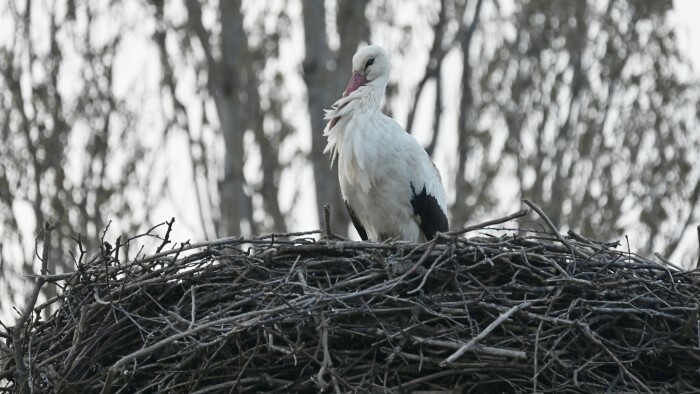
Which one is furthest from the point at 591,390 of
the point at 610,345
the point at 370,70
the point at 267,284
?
the point at 370,70

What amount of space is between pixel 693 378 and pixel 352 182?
195cm

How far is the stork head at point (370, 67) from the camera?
21.5 feet

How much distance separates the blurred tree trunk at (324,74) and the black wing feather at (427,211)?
9.73ft

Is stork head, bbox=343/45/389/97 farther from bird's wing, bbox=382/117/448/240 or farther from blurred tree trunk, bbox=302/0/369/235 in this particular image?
blurred tree trunk, bbox=302/0/369/235

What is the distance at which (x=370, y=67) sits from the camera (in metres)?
6.57

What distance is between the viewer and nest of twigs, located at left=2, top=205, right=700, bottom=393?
179 inches

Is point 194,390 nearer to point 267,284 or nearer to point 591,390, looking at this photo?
point 267,284

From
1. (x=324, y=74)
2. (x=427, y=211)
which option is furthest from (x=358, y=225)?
(x=324, y=74)

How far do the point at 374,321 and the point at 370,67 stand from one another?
2138 millimetres

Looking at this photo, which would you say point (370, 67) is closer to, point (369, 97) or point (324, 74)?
point (369, 97)

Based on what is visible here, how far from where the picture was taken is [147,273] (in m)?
4.95

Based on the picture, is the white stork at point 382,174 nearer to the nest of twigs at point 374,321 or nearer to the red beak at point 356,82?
the red beak at point 356,82

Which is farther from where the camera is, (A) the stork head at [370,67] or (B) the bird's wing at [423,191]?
(A) the stork head at [370,67]

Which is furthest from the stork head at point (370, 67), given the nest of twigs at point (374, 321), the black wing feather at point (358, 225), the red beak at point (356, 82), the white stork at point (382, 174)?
the nest of twigs at point (374, 321)
